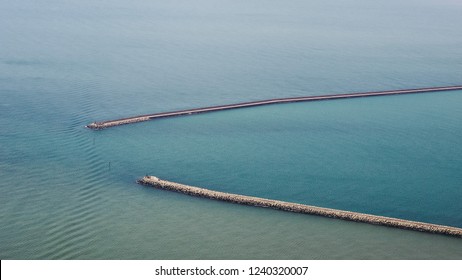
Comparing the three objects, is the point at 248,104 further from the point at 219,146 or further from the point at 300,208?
the point at 300,208

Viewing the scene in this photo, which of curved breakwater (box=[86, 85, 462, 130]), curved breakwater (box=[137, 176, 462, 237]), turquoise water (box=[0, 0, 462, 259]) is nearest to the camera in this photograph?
turquoise water (box=[0, 0, 462, 259])

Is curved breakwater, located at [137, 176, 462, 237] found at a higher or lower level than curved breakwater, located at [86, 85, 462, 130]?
lower

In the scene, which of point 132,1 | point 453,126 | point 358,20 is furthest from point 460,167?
point 132,1

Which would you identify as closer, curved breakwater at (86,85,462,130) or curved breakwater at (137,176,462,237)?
curved breakwater at (137,176,462,237)

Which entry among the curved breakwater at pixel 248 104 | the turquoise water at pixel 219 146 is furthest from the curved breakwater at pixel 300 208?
the curved breakwater at pixel 248 104

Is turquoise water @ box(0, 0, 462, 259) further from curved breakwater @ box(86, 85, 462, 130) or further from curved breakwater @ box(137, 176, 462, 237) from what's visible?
curved breakwater @ box(86, 85, 462, 130)

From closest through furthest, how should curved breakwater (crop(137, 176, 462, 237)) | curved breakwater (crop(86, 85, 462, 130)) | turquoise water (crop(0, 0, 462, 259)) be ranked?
turquoise water (crop(0, 0, 462, 259)) < curved breakwater (crop(137, 176, 462, 237)) < curved breakwater (crop(86, 85, 462, 130))

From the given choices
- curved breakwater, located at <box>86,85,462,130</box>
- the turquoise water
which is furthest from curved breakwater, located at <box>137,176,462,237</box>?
curved breakwater, located at <box>86,85,462,130</box>

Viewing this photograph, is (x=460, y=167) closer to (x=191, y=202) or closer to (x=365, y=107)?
(x=365, y=107)
